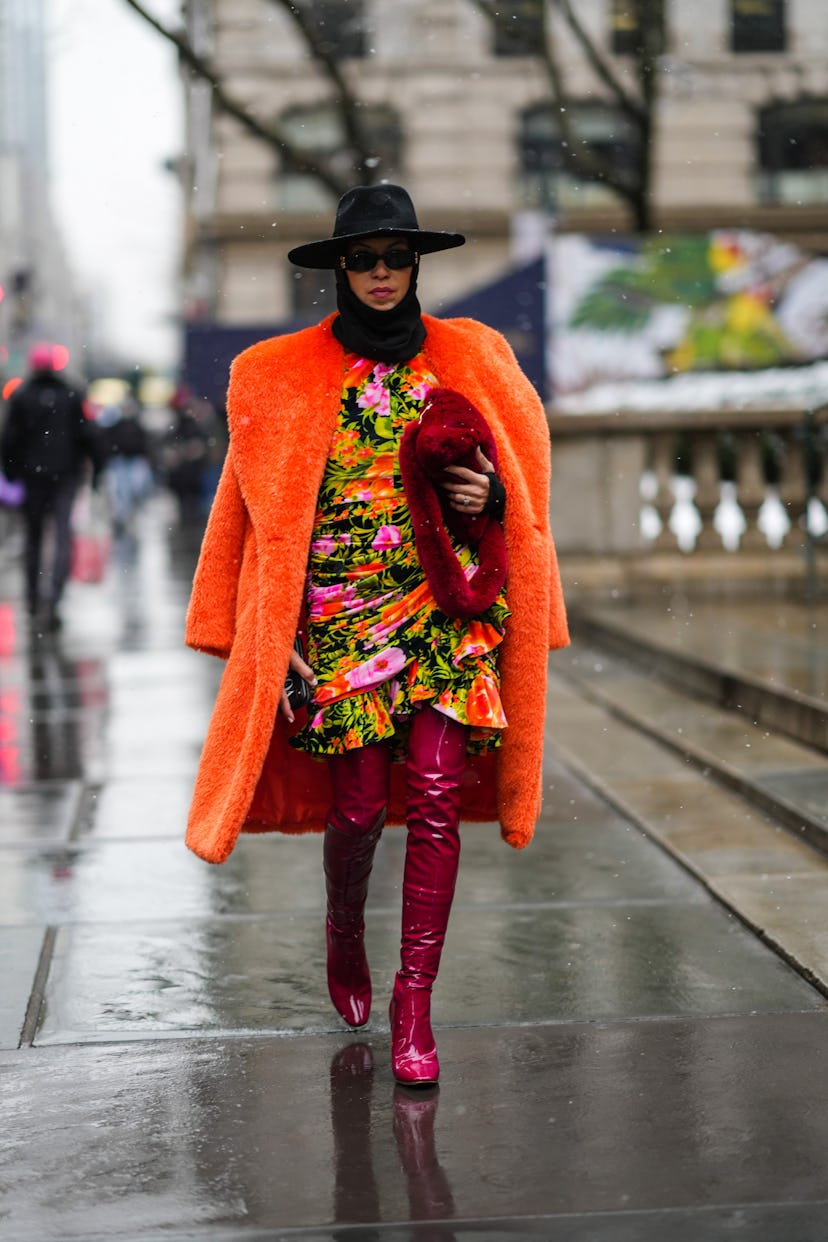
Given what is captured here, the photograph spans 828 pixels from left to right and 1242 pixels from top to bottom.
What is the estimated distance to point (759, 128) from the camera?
34.7m

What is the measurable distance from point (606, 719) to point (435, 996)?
4403 mm

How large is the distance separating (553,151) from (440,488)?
111ft

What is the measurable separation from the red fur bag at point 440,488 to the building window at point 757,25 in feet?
63.0

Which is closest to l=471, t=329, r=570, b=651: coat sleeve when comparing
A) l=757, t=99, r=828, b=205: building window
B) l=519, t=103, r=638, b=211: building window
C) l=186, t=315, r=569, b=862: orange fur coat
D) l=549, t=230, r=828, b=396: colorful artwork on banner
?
l=186, t=315, r=569, b=862: orange fur coat

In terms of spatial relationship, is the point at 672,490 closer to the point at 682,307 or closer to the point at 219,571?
the point at 219,571

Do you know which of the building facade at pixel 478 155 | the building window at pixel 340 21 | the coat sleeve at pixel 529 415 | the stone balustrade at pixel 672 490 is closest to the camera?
the coat sleeve at pixel 529 415

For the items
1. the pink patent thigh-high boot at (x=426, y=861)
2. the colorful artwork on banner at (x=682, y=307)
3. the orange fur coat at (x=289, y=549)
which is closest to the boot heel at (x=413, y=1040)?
the pink patent thigh-high boot at (x=426, y=861)

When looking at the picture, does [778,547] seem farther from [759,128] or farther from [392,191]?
[759,128]

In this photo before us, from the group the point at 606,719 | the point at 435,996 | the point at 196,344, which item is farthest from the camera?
the point at 196,344

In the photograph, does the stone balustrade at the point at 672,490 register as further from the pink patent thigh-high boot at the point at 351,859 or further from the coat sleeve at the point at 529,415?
the pink patent thigh-high boot at the point at 351,859

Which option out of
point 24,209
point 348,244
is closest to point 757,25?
point 348,244

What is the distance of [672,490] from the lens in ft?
43.5

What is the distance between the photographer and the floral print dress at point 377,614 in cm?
404

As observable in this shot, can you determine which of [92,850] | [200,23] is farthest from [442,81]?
[92,850]
